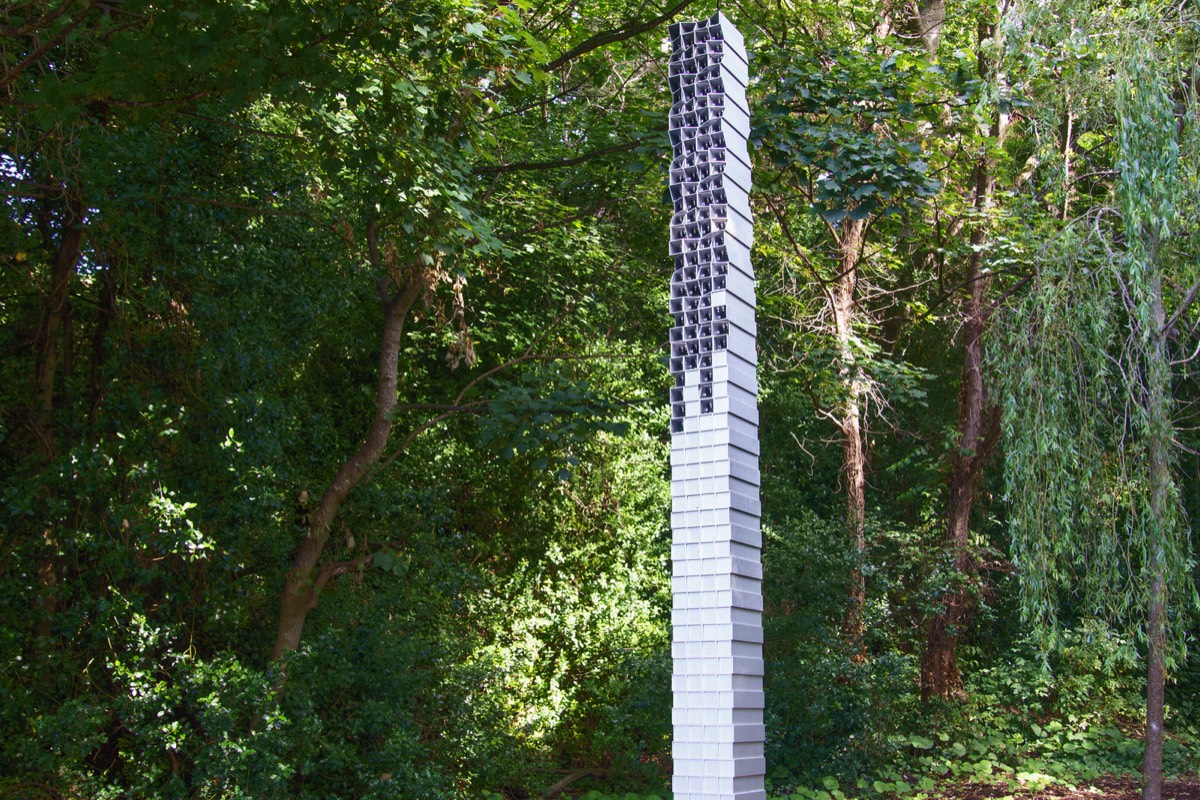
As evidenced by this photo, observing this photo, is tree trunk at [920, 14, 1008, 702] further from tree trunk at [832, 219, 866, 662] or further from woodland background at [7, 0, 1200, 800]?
tree trunk at [832, 219, 866, 662]

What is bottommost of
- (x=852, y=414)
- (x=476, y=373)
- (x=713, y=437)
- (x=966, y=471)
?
(x=713, y=437)

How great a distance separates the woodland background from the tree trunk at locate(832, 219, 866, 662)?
0.15 ft

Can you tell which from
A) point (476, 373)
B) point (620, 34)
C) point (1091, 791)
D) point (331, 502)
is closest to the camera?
point (620, 34)

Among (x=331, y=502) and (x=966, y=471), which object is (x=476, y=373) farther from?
(x=966, y=471)

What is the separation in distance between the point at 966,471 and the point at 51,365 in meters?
7.81

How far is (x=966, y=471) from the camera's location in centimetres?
1022

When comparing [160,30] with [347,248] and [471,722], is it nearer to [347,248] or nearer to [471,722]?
[347,248]

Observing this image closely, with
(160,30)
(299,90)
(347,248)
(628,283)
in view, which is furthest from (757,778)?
(628,283)

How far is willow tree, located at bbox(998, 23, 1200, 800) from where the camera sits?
5930 millimetres

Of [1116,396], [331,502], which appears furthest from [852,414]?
[331,502]

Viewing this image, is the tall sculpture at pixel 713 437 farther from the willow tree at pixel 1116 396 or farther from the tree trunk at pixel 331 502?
the tree trunk at pixel 331 502

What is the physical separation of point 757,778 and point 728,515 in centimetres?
88

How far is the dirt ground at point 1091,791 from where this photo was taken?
7.79 m

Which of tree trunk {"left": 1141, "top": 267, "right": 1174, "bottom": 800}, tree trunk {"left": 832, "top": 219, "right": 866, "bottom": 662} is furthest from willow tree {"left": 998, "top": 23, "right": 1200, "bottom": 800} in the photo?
tree trunk {"left": 832, "top": 219, "right": 866, "bottom": 662}
